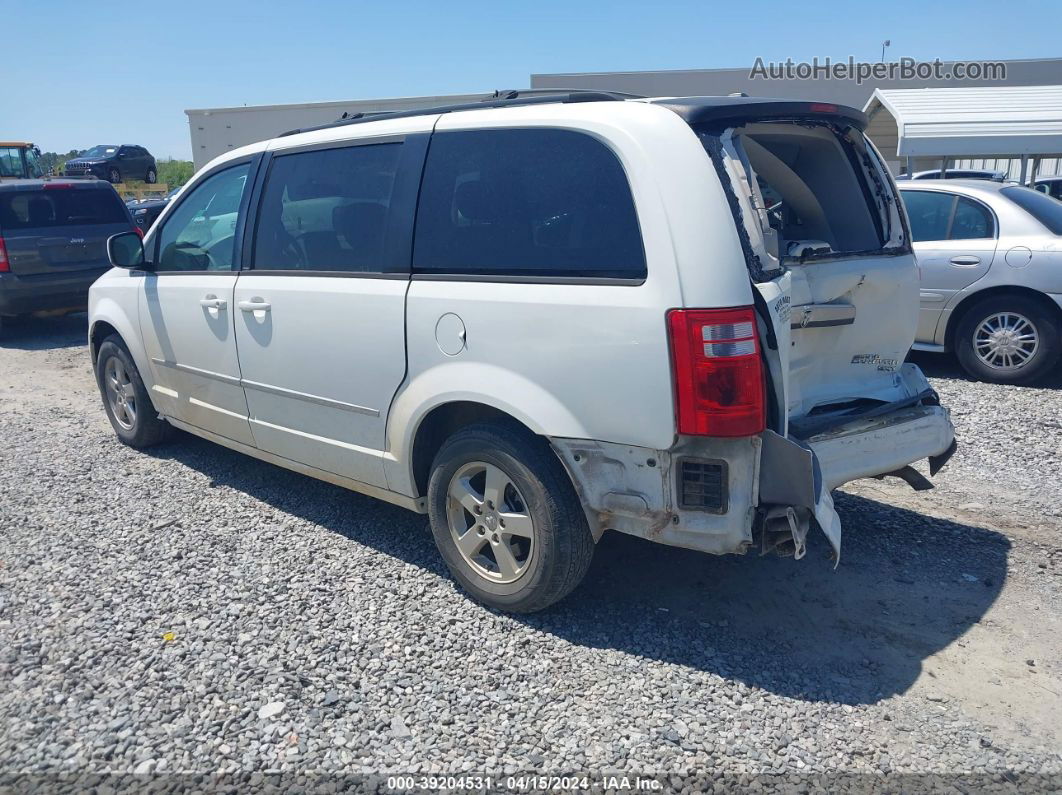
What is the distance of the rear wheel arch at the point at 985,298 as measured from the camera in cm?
701

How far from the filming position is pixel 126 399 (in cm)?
604

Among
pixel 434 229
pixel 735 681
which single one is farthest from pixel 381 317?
pixel 735 681

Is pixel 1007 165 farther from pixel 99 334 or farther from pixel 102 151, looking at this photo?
pixel 102 151

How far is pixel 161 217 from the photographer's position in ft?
17.7

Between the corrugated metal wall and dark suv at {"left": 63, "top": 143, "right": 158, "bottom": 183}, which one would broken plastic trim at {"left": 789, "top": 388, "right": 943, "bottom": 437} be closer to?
the corrugated metal wall

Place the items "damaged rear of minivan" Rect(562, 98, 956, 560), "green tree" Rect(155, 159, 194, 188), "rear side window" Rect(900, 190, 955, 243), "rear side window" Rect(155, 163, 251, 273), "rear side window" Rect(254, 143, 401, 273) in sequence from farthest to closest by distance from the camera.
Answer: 1. "green tree" Rect(155, 159, 194, 188)
2. "rear side window" Rect(900, 190, 955, 243)
3. "rear side window" Rect(155, 163, 251, 273)
4. "rear side window" Rect(254, 143, 401, 273)
5. "damaged rear of minivan" Rect(562, 98, 956, 560)

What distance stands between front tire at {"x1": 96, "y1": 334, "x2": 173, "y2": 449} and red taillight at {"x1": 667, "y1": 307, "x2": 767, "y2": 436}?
13.5ft

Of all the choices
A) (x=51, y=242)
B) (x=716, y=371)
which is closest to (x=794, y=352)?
(x=716, y=371)

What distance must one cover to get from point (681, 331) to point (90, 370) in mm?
7825

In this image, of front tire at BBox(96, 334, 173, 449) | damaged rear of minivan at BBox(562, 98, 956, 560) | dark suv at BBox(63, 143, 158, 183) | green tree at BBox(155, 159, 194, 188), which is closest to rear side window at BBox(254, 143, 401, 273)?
damaged rear of minivan at BBox(562, 98, 956, 560)

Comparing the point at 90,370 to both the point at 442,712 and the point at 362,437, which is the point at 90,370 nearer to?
the point at 362,437

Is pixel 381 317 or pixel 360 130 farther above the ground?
pixel 360 130

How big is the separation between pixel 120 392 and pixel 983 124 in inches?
523

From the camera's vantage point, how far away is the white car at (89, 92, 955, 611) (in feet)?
10.0
